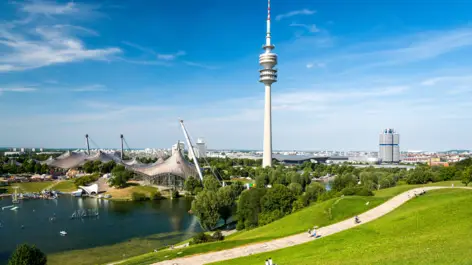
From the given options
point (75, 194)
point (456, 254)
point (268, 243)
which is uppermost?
point (456, 254)

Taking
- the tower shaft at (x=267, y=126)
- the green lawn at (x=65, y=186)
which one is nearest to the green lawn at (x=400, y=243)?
the green lawn at (x=65, y=186)

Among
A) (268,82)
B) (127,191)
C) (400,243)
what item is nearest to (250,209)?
(400,243)

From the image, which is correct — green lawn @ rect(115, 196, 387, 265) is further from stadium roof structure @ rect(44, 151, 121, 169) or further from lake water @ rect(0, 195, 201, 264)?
stadium roof structure @ rect(44, 151, 121, 169)

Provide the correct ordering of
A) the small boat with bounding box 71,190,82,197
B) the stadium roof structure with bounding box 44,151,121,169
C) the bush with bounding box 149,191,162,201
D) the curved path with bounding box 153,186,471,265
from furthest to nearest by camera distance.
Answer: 1. the stadium roof structure with bounding box 44,151,121,169
2. the small boat with bounding box 71,190,82,197
3. the bush with bounding box 149,191,162,201
4. the curved path with bounding box 153,186,471,265

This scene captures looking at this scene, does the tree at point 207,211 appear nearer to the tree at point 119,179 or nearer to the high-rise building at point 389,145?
the tree at point 119,179

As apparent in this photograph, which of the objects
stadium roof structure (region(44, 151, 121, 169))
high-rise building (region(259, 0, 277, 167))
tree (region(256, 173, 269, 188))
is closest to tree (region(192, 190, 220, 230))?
tree (region(256, 173, 269, 188))

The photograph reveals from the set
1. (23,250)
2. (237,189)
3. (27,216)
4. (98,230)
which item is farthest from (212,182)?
(23,250)

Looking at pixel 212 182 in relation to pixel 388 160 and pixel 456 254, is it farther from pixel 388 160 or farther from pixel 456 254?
pixel 388 160

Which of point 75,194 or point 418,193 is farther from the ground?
point 418,193
